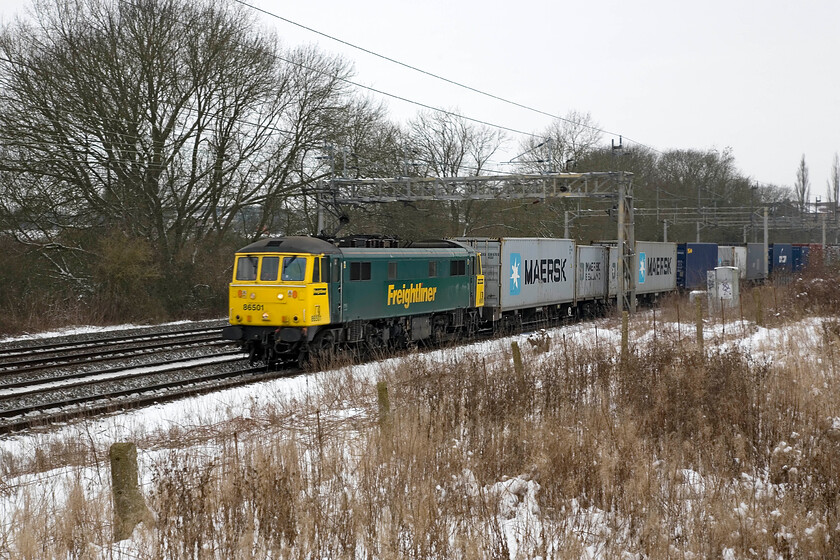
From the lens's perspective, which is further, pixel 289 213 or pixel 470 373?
pixel 289 213

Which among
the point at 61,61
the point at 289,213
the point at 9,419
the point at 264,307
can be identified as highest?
the point at 61,61

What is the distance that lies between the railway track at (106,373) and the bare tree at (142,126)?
655cm

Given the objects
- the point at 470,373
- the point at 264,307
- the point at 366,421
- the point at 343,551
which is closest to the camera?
the point at 343,551

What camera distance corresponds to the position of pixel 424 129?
172 feet

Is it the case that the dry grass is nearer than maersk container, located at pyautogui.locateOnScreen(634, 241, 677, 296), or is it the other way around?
the dry grass

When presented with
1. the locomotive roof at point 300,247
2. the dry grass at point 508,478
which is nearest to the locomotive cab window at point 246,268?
the locomotive roof at point 300,247

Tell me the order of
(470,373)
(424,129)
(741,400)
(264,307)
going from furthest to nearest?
(424,129)
(264,307)
(470,373)
(741,400)

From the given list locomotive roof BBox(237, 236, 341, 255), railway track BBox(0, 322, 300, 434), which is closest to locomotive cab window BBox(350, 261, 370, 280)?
locomotive roof BBox(237, 236, 341, 255)

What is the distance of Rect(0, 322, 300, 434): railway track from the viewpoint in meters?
13.1

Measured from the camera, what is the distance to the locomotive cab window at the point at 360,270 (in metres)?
17.4

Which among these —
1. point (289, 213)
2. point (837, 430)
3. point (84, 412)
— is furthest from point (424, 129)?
point (837, 430)

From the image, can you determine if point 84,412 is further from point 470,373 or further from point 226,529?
point 226,529

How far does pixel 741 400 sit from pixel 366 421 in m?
4.50

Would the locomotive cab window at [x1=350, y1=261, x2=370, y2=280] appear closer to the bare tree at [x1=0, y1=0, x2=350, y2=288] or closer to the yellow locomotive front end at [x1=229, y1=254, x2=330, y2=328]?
the yellow locomotive front end at [x1=229, y1=254, x2=330, y2=328]
